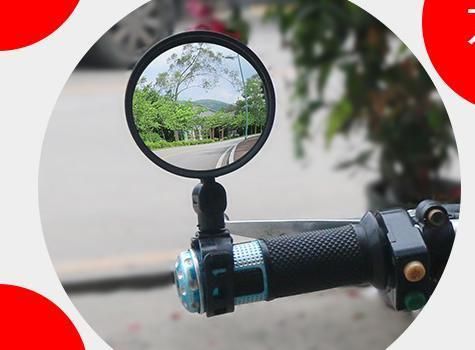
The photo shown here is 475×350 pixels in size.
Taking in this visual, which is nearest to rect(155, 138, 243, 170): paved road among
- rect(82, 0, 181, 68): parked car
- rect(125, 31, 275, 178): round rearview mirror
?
rect(125, 31, 275, 178): round rearview mirror

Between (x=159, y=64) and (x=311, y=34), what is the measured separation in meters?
1.15

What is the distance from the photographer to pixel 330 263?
0.51m

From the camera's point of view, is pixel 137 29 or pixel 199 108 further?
pixel 137 29

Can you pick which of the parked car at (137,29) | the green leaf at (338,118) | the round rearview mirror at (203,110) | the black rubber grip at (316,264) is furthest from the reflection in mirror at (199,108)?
the green leaf at (338,118)

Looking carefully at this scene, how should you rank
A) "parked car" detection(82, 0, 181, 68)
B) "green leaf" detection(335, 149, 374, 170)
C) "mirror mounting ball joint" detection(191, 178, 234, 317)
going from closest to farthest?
"mirror mounting ball joint" detection(191, 178, 234, 317)
"parked car" detection(82, 0, 181, 68)
"green leaf" detection(335, 149, 374, 170)

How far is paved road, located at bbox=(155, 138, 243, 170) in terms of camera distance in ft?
1.62

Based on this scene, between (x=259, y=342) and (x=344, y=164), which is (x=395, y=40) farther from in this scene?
(x=259, y=342)

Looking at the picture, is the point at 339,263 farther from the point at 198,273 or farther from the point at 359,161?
the point at 359,161

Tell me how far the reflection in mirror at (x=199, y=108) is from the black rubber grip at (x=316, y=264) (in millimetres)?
104

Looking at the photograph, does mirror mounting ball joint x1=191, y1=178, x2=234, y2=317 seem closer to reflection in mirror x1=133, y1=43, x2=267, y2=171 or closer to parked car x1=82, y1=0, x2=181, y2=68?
reflection in mirror x1=133, y1=43, x2=267, y2=171

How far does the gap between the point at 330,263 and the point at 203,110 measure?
0.18 m

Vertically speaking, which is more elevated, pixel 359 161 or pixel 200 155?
pixel 200 155

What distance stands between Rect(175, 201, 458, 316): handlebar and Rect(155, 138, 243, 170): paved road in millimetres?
79

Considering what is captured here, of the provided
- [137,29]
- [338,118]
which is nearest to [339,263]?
[338,118]
